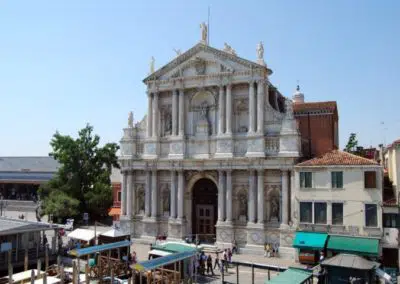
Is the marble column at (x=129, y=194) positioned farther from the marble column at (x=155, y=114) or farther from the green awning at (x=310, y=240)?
the green awning at (x=310, y=240)

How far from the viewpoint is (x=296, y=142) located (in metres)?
31.3

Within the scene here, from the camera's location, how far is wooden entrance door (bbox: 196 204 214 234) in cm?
3581

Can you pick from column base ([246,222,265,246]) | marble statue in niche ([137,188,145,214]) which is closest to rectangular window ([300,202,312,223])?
column base ([246,222,265,246])

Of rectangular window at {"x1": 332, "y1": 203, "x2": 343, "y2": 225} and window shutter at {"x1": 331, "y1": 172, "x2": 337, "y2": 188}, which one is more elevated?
window shutter at {"x1": 331, "y1": 172, "x2": 337, "y2": 188}

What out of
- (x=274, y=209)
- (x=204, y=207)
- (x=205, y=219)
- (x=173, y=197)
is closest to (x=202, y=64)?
(x=173, y=197)

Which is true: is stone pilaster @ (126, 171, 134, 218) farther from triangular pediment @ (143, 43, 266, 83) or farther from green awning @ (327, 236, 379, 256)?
green awning @ (327, 236, 379, 256)

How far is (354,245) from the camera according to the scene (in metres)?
26.6

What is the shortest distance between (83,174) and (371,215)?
3299 centimetres

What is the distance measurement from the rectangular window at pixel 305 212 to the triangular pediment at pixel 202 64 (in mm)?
11551

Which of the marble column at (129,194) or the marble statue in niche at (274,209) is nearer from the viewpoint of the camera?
the marble statue in niche at (274,209)

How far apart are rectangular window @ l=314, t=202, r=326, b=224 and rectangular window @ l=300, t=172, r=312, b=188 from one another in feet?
4.71

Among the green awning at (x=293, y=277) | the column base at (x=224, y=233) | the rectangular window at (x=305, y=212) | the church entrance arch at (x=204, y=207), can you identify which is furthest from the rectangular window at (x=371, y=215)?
the church entrance arch at (x=204, y=207)

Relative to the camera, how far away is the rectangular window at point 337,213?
28.2 m

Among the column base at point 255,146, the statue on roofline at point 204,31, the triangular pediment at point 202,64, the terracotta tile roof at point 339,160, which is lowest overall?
the terracotta tile roof at point 339,160
